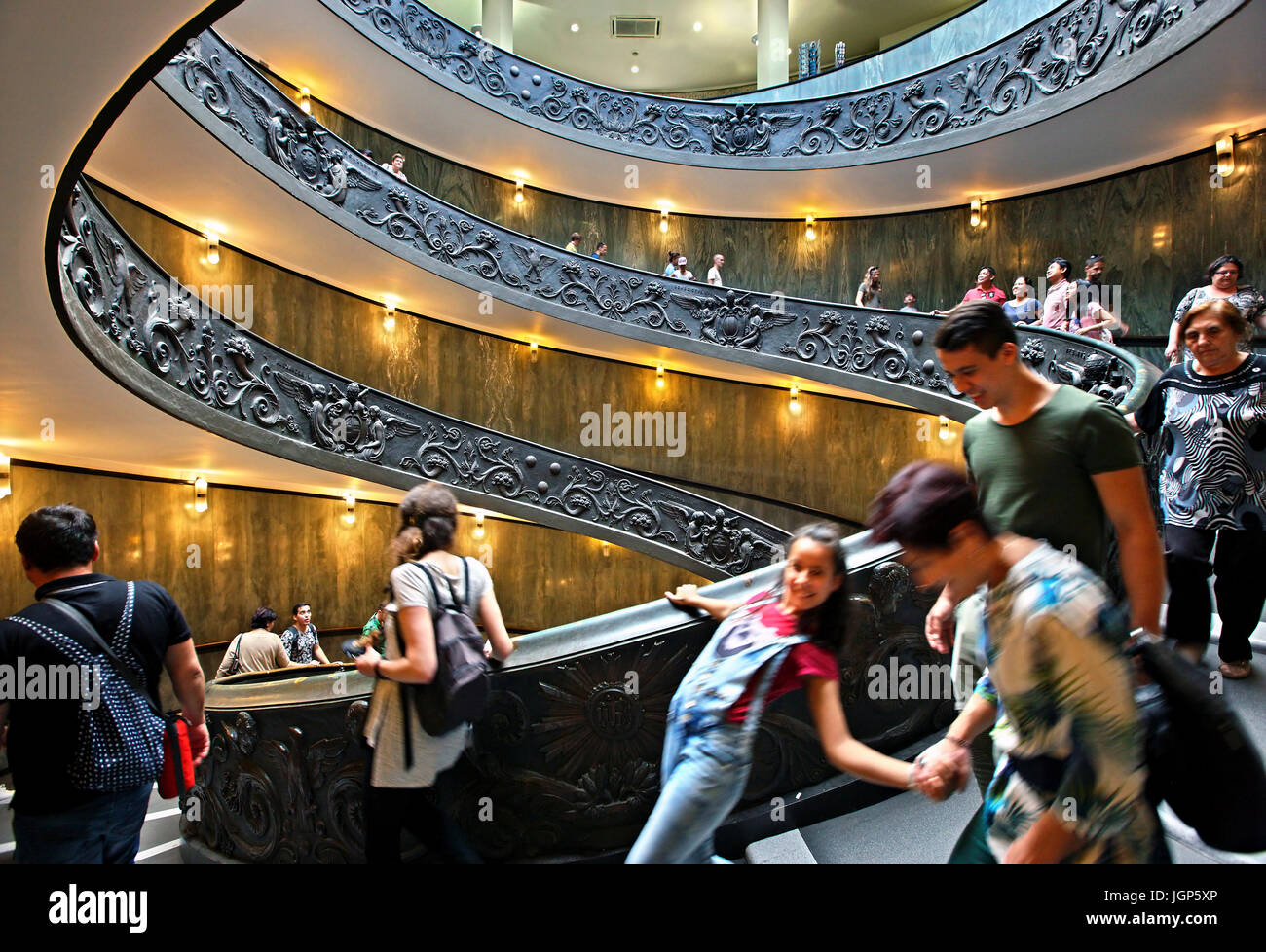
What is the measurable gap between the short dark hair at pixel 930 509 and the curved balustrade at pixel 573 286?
674 centimetres

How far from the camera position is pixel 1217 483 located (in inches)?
103

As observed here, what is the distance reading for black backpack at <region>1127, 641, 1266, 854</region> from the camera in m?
1.15

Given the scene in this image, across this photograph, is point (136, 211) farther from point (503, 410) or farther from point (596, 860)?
point (596, 860)

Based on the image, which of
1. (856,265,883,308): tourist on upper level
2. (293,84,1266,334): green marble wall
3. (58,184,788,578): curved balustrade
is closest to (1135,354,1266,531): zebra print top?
(58,184,788,578): curved balustrade

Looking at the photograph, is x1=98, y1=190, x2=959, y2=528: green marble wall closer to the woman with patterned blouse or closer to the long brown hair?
the long brown hair

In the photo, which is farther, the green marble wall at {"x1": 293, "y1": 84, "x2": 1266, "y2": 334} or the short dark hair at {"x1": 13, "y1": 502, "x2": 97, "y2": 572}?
the green marble wall at {"x1": 293, "y1": 84, "x2": 1266, "y2": 334}

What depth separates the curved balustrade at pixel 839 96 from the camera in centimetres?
918

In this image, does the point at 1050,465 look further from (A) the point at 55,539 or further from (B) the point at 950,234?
(B) the point at 950,234

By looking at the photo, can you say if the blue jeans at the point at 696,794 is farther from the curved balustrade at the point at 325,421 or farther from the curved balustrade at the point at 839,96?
the curved balustrade at the point at 839,96

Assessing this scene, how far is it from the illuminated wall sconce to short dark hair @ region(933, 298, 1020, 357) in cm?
1184

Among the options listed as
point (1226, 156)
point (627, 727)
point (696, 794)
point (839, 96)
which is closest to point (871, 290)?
point (839, 96)

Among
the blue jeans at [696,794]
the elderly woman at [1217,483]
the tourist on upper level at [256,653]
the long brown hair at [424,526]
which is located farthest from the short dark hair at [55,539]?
the tourist on upper level at [256,653]

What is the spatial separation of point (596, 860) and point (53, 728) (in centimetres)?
189
